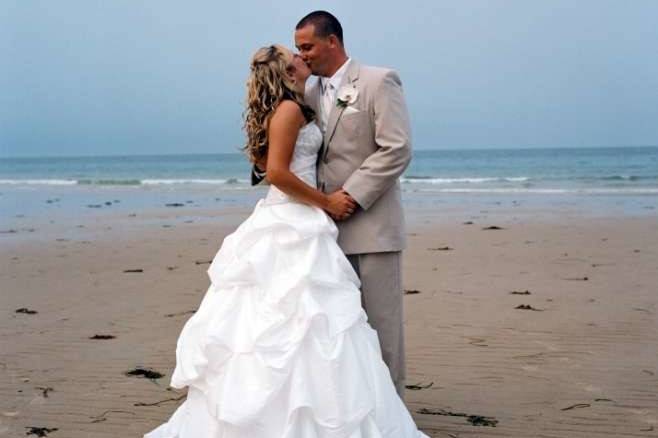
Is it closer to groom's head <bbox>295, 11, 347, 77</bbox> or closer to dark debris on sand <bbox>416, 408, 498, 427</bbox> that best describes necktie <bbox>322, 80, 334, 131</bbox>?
groom's head <bbox>295, 11, 347, 77</bbox>

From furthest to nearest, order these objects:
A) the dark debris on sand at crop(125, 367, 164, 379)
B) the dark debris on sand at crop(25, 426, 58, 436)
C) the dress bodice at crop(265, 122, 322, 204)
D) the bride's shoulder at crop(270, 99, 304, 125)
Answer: the dark debris on sand at crop(125, 367, 164, 379) → the dark debris on sand at crop(25, 426, 58, 436) → the dress bodice at crop(265, 122, 322, 204) → the bride's shoulder at crop(270, 99, 304, 125)

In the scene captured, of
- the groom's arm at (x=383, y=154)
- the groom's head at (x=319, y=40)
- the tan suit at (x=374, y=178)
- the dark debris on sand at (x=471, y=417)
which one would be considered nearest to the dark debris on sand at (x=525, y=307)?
the dark debris on sand at (x=471, y=417)

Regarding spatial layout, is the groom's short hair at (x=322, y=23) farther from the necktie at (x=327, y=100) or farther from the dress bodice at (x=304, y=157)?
the dress bodice at (x=304, y=157)

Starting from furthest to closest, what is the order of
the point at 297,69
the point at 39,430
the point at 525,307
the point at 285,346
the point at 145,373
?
the point at 525,307
the point at 145,373
the point at 39,430
the point at 297,69
the point at 285,346

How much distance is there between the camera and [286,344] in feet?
11.8

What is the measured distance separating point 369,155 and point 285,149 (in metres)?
0.49

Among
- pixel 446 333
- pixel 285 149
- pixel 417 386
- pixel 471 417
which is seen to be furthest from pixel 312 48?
pixel 446 333

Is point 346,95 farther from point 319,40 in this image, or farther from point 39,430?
point 39,430

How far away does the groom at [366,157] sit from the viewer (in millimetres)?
4027

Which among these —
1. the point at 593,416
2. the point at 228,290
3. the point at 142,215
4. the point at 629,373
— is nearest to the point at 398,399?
the point at 228,290

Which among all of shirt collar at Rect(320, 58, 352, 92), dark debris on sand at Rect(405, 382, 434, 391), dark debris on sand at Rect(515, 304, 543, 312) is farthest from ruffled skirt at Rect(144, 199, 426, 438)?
dark debris on sand at Rect(515, 304, 543, 312)

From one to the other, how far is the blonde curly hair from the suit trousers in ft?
2.64

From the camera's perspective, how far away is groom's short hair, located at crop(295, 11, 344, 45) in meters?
4.00

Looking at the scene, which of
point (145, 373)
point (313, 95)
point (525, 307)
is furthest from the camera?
point (525, 307)
